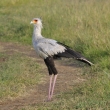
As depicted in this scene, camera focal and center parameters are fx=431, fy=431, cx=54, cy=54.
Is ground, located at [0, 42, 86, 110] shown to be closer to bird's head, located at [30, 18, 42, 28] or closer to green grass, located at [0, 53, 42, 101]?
green grass, located at [0, 53, 42, 101]

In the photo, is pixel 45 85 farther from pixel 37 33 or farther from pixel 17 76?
pixel 37 33

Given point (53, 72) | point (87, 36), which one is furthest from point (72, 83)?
point (87, 36)

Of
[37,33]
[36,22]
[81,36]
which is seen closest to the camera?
[37,33]

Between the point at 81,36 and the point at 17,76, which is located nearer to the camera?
the point at 17,76

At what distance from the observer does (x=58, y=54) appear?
6.04 meters

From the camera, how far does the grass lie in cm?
549

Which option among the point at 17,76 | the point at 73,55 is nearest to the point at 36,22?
the point at 73,55

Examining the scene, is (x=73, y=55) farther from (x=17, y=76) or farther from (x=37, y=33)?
(x=17, y=76)

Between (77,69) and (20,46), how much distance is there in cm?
322

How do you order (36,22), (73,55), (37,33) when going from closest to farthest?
(73,55), (37,33), (36,22)

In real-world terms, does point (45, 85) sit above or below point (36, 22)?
below

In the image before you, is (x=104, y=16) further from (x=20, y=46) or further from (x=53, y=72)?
(x=53, y=72)

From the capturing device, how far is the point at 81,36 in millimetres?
9875

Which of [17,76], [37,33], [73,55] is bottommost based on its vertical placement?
[17,76]
